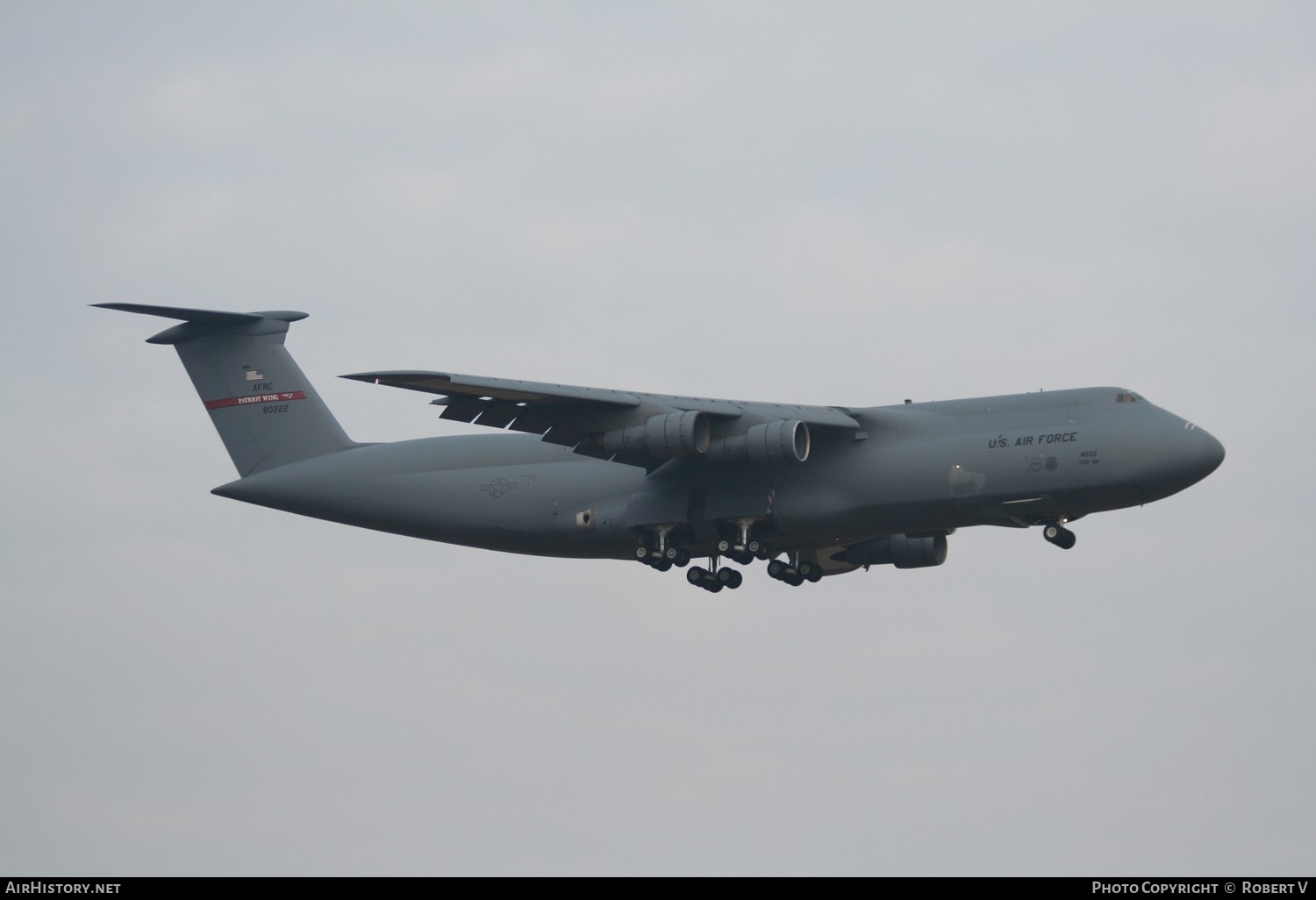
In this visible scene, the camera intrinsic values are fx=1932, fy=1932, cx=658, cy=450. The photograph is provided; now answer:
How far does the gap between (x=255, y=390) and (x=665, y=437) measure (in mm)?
8523

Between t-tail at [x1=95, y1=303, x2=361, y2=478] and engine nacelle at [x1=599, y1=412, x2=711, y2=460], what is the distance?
6.26m

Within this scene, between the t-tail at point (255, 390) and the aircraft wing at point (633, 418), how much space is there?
5.10 m

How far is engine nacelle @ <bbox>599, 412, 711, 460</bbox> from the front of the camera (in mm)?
25391

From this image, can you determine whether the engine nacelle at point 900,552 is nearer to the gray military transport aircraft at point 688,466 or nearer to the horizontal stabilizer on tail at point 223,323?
the gray military transport aircraft at point 688,466

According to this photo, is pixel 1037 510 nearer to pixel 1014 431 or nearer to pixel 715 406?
pixel 1014 431

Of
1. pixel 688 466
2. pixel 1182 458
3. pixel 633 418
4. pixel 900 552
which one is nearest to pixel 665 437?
pixel 633 418

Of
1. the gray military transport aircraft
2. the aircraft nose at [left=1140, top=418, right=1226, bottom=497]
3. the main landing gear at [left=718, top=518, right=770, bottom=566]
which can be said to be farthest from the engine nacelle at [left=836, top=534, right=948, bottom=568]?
the aircraft nose at [left=1140, top=418, right=1226, bottom=497]

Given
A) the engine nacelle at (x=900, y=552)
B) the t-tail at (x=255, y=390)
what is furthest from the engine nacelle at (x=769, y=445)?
the t-tail at (x=255, y=390)

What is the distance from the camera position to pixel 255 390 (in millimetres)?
30891

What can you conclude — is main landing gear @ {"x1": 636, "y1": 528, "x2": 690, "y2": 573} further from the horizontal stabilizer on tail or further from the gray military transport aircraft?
the horizontal stabilizer on tail
